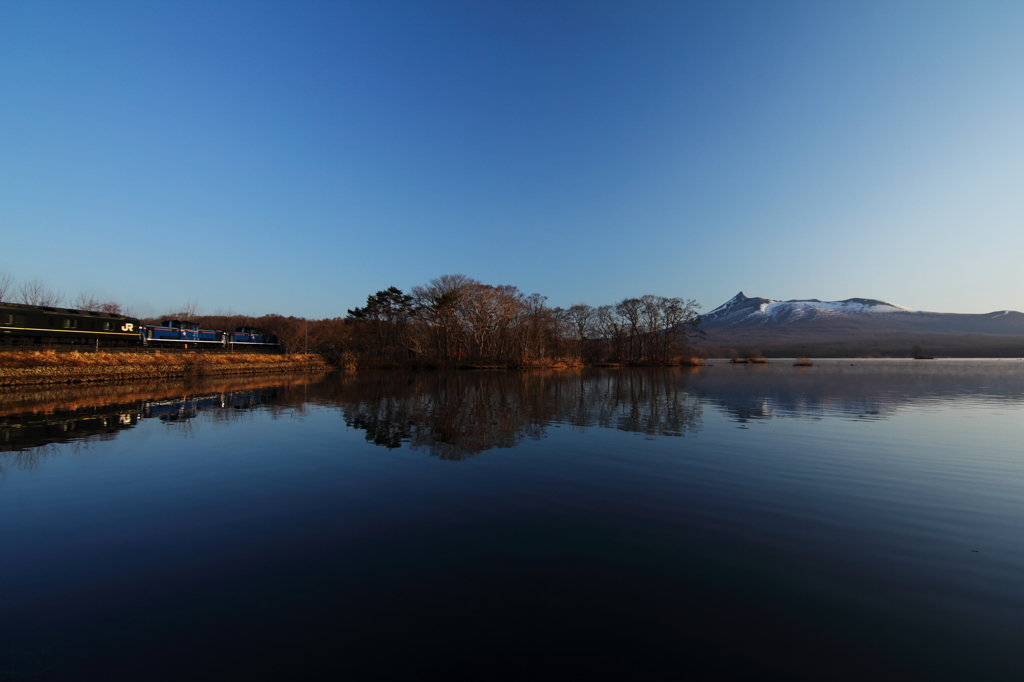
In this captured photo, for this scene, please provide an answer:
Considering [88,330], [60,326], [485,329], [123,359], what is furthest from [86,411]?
[485,329]

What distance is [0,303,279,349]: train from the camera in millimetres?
32656

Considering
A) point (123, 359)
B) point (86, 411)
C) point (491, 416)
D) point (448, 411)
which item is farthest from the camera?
point (123, 359)

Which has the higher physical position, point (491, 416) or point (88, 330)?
point (88, 330)

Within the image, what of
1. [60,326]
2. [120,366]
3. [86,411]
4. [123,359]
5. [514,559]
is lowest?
[86,411]

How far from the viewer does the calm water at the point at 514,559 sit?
3.22 metres

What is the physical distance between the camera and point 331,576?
443 cm

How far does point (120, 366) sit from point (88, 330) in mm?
10504

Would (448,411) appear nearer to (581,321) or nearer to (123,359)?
(123,359)

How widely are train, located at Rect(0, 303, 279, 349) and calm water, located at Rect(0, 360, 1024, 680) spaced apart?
110ft

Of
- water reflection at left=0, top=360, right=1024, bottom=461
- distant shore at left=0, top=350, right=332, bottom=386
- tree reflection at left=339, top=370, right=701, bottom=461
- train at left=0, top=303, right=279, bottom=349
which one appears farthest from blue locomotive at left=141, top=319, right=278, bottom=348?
tree reflection at left=339, top=370, right=701, bottom=461

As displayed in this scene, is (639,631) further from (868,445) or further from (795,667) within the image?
(868,445)

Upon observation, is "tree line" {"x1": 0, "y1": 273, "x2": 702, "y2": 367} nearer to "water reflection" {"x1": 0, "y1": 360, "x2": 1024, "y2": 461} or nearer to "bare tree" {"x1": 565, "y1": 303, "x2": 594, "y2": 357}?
"bare tree" {"x1": 565, "y1": 303, "x2": 594, "y2": 357}

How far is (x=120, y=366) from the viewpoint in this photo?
32281 mm

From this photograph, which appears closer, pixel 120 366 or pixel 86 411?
pixel 86 411
